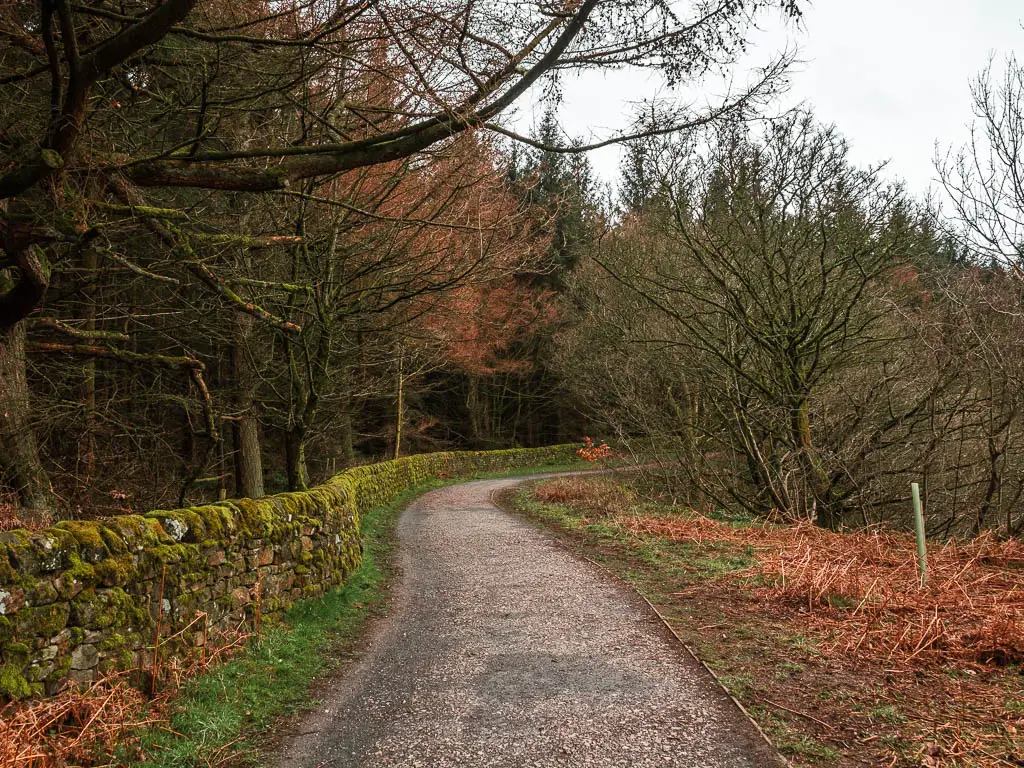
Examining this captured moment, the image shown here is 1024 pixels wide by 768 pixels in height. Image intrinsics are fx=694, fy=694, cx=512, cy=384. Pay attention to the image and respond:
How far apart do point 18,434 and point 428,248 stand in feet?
18.8

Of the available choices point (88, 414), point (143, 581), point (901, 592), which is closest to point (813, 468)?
point (901, 592)

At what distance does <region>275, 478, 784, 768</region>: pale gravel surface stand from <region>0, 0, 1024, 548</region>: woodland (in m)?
3.22

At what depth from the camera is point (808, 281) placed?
10.4 metres

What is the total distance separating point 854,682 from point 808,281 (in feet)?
23.6

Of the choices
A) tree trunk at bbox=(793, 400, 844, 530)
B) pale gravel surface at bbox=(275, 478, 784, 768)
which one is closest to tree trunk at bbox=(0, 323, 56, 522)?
pale gravel surface at bbox=(275, 478, 784, 768)

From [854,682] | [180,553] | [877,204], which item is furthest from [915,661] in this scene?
[877,204]

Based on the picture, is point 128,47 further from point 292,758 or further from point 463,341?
point 463,341

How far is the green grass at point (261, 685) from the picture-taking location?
3.86m

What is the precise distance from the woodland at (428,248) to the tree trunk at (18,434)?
25mm

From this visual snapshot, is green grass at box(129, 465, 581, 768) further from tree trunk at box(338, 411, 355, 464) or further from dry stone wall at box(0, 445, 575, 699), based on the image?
tree trunk at box(338, 411, 355, 464)

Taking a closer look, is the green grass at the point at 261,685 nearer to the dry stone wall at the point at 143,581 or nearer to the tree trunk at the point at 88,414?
the dry stone wall at the point at 143,581

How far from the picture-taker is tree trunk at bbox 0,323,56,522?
282 inches

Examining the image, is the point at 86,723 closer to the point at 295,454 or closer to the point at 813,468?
the point at 295,454

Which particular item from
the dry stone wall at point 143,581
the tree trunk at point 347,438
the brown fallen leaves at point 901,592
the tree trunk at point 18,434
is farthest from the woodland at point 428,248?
the tree trunk at point 347,438
